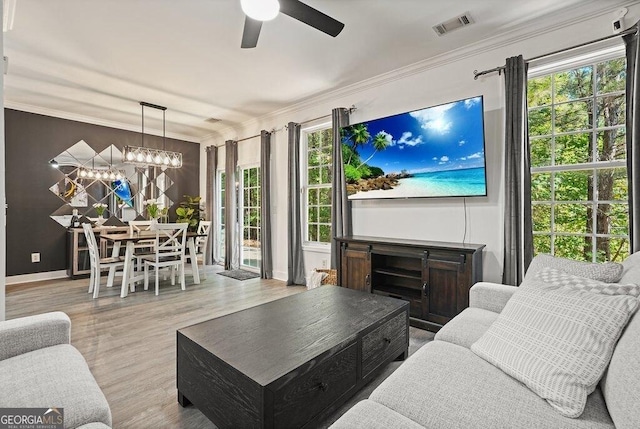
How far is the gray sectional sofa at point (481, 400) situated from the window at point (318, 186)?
3347 mm

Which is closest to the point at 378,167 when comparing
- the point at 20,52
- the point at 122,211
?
the point at 20,52

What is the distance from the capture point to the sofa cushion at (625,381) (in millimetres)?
854

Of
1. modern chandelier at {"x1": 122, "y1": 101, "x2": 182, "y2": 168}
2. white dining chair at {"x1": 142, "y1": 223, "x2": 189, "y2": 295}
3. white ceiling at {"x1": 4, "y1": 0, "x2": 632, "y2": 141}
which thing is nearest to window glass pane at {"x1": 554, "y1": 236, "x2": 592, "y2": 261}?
white ceiling at {"x1": 4, "y1": 0, "x2": 632, "y2": 141}

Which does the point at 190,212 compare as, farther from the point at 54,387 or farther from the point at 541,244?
the point at 541,244

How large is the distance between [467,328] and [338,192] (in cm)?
265

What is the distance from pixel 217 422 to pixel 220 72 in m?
3.58

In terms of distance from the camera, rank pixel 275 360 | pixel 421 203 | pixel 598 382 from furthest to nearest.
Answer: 1. pixel 421 203
2. pixel 275 360
3. pixel 598 382

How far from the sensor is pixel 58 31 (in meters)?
2.80

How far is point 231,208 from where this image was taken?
5918mm

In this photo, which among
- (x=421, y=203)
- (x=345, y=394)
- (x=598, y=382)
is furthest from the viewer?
(x=421, y=203)

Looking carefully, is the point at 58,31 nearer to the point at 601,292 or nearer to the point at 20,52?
the point at 20,52

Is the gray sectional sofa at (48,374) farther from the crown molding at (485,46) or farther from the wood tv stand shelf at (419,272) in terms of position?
the crown molding at (485,46)

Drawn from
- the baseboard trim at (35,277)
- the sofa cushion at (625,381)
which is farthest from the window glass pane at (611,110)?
the baseboard trim at (35,277)

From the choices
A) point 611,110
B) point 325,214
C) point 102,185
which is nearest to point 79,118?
point 102,185
